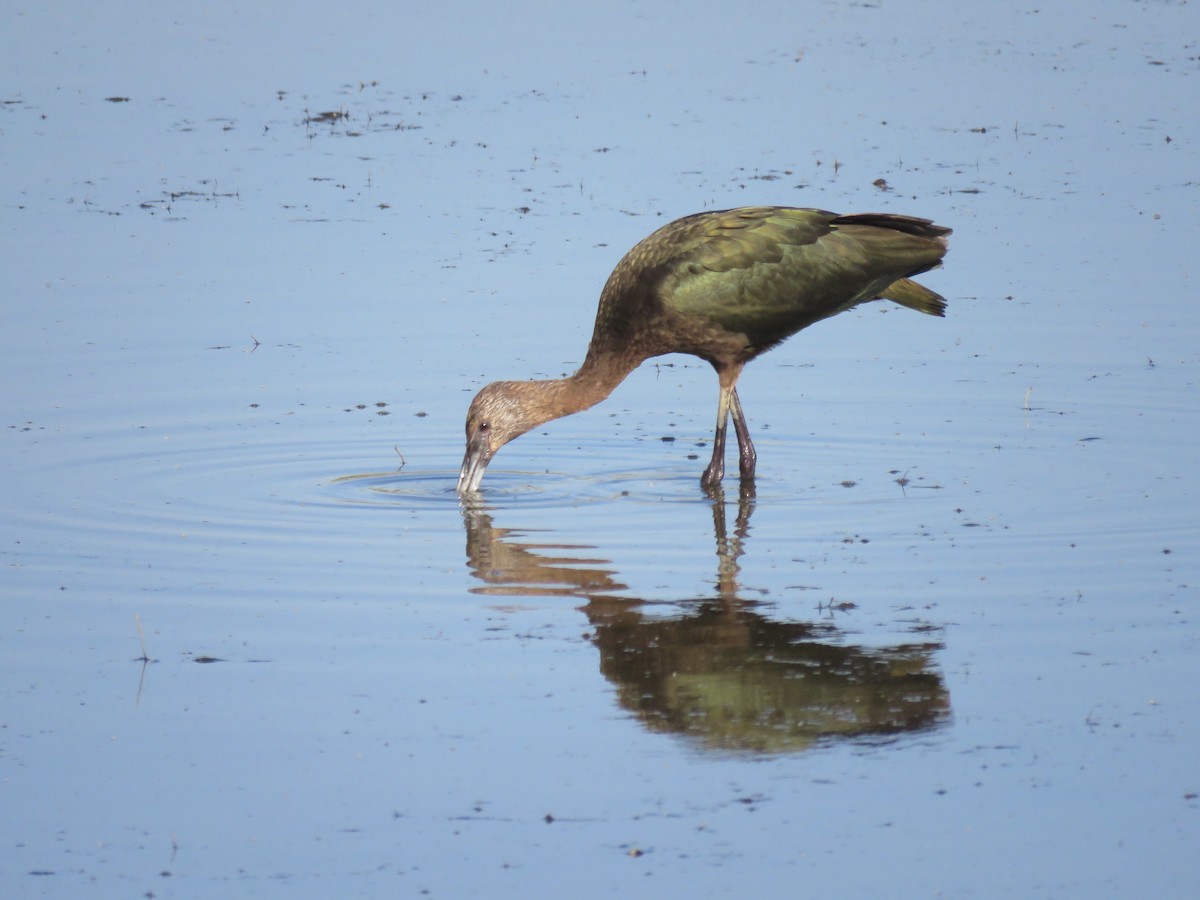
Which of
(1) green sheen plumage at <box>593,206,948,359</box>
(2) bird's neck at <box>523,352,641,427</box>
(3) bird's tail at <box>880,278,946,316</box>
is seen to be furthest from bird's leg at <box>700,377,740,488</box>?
(3) bird's tail at <box>880,278,946,316</box>

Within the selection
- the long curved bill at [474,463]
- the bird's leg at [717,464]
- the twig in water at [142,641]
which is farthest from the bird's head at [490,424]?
the twig in water at [142,641]

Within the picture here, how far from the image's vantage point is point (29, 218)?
16500mm

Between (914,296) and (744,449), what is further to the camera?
(914,296)

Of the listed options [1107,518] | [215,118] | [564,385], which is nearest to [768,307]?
[564,385]

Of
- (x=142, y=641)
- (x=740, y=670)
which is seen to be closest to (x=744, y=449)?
(x=740, y=670)

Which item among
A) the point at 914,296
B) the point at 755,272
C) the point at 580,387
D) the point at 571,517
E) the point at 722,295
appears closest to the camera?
the point at 571,517

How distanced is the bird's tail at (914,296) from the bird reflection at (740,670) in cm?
320

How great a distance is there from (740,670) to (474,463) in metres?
3.77

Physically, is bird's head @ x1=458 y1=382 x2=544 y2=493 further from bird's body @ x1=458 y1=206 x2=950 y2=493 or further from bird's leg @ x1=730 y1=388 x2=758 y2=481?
bird's leg @ x1=730 y1=388 x2=758 y2=481

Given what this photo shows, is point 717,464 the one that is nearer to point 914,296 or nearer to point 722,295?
point 722,295

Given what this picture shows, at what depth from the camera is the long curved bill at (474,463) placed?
1069cm

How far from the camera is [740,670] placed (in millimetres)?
7270

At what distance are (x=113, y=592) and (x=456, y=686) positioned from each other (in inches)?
81.9

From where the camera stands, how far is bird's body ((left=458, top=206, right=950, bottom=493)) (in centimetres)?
1075
